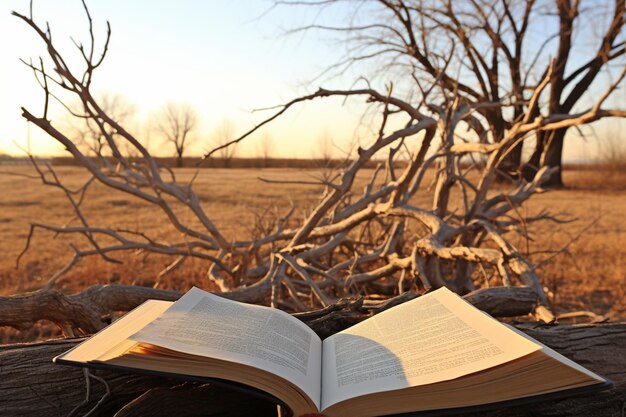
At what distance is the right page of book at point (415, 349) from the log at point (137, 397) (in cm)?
14

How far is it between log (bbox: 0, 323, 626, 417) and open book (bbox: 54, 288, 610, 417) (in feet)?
0.36

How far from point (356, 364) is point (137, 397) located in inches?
15.7

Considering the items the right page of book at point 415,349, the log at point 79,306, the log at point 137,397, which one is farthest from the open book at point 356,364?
the log at point 79,306

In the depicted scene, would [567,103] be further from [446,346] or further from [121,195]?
[446,346]

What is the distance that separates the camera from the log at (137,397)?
0.96 m

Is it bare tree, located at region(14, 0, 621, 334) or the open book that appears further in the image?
bare tree, located at region(14, 0, 621, 334)

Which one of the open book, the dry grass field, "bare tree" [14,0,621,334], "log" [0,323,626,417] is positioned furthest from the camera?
the dry grass field

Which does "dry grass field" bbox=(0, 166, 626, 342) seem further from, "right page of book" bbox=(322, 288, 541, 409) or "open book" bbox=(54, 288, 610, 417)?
"open book" bbox=(54, 288, 610, 417)

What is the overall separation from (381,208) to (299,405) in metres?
1.85

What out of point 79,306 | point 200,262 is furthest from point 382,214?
point 200,262

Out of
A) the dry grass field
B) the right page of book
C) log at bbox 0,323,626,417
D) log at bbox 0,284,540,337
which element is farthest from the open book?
the dry grass field

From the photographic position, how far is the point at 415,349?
968 mm

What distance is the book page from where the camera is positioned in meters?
0.85

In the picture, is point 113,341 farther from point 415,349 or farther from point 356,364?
point 415,349
